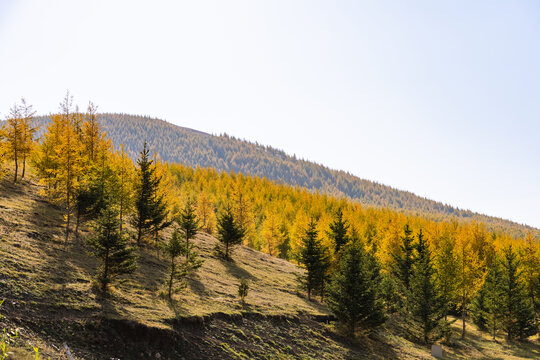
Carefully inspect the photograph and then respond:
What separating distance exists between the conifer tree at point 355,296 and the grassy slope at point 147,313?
1845 mm

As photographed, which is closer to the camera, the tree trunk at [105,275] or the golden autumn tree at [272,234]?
the tree trunk at [105,275]

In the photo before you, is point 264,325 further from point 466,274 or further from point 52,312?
point 466,274

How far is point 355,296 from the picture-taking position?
90.6 feet

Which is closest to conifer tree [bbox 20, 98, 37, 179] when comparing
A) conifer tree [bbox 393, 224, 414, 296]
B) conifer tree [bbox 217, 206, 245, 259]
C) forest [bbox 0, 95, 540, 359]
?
forest [bbox 0, 95, 540, 359]

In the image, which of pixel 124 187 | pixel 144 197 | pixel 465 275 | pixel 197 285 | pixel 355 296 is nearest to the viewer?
pixel 355 296

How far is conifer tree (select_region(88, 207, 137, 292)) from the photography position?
62.9ft

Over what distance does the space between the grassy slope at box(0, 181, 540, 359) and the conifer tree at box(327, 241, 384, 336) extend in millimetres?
1845

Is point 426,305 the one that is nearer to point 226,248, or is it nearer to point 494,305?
point 494,305

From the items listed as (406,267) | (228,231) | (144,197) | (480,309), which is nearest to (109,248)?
(144,197)

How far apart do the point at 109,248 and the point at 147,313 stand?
4486 mm

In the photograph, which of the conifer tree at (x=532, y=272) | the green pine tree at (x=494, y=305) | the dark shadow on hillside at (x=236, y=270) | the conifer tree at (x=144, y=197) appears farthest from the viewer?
the conifer tree at (x=532, y=272)

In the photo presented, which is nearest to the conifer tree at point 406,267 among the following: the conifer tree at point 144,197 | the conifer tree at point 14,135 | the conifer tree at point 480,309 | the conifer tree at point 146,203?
the conifer tree at point 480,309

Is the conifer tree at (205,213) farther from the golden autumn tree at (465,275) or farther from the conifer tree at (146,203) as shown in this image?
the golden autumn tree at (465,275)

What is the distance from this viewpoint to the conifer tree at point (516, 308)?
4194 centimetres
